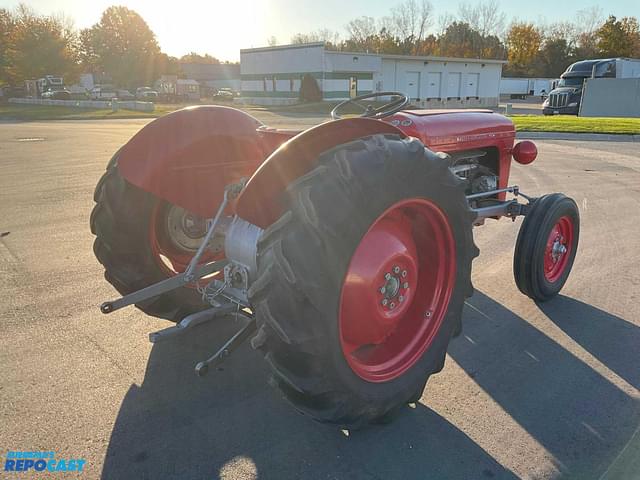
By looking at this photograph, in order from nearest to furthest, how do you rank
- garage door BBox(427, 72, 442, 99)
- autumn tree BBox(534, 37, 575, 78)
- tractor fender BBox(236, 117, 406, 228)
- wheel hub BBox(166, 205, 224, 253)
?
1. tractor fender BBox(236, 117, 406, 228)
2. wheel hub BBox(166, 205, 224, 253)
3. garage door BBox(427, 72, 442, 99)
4. autumn tree BBox(534, 37, 575, 78)

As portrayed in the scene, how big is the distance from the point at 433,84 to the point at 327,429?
41.6 metres

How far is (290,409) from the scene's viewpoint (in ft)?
8.02

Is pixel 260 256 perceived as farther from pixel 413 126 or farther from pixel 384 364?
pixel 413 126

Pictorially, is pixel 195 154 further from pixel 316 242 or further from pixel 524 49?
pixel 524 49

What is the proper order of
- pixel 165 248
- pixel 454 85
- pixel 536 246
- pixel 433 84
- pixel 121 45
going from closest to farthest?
pixel 165 248, pixel 536 246, pixel 433 84, pixel 454 85, pixel 121 45

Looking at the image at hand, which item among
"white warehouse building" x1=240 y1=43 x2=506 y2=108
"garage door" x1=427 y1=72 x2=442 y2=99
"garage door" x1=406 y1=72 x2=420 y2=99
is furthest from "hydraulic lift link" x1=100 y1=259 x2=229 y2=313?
"garage door" x1=427 y1=72 x2=442 y2=99

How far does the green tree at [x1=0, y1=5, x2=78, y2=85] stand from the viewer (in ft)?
142

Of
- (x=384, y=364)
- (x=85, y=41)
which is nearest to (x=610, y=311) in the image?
(x=384, y=364)

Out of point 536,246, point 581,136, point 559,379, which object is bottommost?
point 559,379

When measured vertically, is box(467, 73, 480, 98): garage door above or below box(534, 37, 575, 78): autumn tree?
below

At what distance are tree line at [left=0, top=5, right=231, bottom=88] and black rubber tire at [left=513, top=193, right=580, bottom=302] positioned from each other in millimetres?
50855

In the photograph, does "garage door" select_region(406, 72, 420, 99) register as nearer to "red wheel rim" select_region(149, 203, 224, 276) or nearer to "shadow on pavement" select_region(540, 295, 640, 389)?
"shadow on pavement" select_region(540, 295, 640, 389)

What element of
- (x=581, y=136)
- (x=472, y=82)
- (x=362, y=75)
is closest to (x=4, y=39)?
(x=362, y=75)

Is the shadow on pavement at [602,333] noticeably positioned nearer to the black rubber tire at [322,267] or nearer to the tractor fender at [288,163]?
the black rubber tire at [322,267]
